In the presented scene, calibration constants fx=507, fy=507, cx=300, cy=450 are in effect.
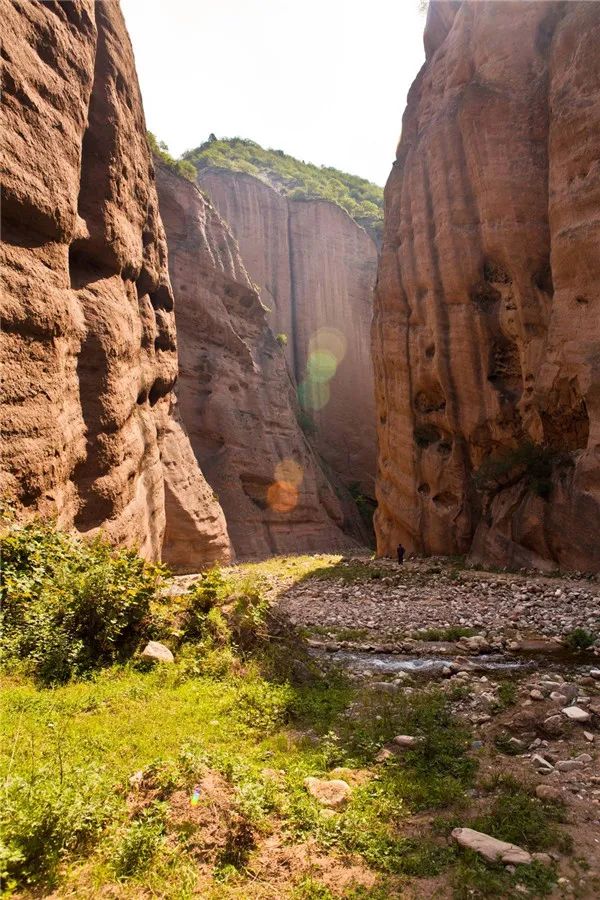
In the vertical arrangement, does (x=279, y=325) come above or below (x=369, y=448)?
above

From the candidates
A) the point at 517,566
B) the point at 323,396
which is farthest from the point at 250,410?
the point at 517,566

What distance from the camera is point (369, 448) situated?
51.4 metres

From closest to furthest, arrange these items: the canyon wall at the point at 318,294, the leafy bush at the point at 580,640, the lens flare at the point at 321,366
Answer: the leafy bush at the point at 580,640, the canyon wall at the point at 318,294, the lens flare at the point at 321,366

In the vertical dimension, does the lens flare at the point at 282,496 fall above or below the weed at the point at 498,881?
above

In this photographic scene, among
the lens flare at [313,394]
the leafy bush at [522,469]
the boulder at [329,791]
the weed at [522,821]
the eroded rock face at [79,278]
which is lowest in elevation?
the weed at [522,821]

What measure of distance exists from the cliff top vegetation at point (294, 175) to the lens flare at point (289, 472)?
3813 cm

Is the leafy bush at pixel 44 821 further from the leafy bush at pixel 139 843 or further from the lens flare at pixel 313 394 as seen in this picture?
the lens flare at pixel 313 394

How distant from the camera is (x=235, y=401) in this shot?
34.2m

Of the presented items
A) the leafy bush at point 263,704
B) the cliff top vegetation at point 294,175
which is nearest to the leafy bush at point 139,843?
the leafy bush at point 263,704

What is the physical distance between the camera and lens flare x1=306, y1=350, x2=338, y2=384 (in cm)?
5412

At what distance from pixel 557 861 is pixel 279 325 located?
5452 centimetres

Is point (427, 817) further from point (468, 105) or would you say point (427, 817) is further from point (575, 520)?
point (468, 105)

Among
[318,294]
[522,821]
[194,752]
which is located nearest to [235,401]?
[318,294]

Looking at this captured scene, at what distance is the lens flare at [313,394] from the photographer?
5269cm
